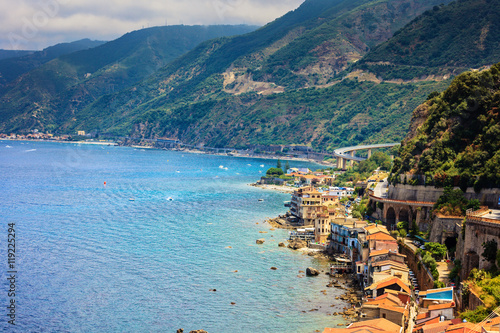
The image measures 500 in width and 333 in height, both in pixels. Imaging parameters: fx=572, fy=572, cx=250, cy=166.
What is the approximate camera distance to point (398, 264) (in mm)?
45844

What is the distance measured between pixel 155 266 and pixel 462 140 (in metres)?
32.2

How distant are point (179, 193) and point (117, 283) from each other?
193 feet

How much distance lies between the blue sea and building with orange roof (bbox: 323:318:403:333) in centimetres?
568

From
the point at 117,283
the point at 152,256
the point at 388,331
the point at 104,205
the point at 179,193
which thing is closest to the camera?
the point at 388,331

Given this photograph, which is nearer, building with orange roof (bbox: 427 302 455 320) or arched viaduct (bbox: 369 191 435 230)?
building with orange roof (bbox: 427 302 455 320)

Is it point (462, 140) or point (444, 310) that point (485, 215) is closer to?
point (444, 310)

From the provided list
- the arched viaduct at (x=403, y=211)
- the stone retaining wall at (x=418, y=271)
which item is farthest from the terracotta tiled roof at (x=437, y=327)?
the arched viaduct at (x=403, y=211)

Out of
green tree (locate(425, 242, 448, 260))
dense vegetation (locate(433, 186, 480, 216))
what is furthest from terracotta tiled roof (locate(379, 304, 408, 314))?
dense vegetation (locate(433, 186, 480, 216))

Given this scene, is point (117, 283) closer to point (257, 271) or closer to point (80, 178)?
point (257, 271)

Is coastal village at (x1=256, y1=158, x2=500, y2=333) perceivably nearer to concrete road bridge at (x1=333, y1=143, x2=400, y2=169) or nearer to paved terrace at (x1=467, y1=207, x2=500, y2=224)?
paved terrace at (x1=467, y1=207, x2=500, y2=224)

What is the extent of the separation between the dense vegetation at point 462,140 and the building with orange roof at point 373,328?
734 inches

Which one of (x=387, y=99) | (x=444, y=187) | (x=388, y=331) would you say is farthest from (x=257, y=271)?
(x=387, y=99)

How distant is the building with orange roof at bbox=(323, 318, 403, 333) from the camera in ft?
105

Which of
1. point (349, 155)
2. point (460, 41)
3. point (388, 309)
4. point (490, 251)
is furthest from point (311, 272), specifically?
point (460, 41)
